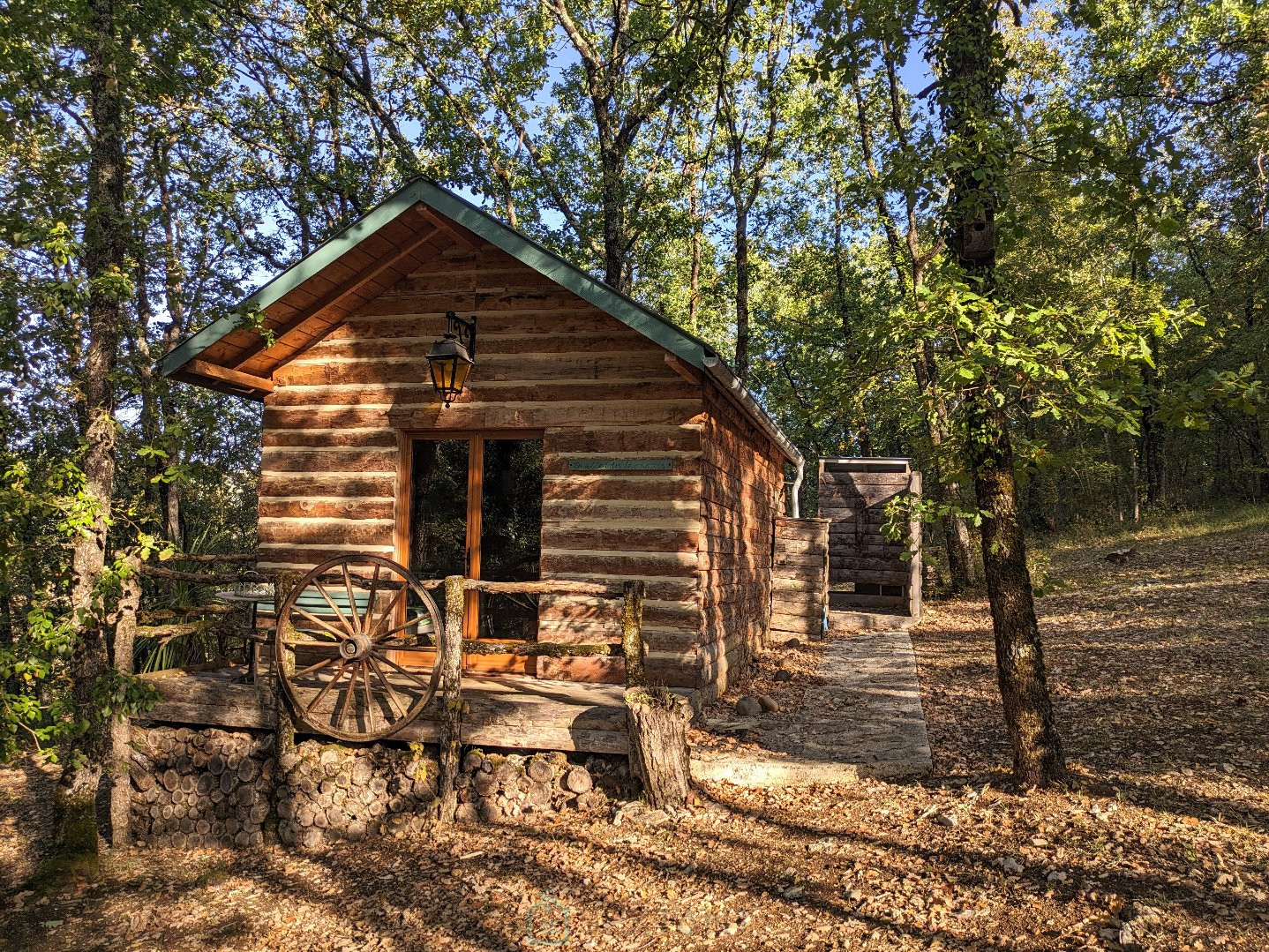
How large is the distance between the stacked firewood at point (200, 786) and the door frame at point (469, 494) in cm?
217

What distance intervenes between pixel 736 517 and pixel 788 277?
67.7 ft

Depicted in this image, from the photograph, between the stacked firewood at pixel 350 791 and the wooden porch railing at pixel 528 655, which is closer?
the wooden porch railing at pixel 528 655

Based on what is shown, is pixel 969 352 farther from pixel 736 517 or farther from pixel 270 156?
pixel 270 156

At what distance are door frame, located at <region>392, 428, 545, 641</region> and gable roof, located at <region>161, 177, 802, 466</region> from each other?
161 cm

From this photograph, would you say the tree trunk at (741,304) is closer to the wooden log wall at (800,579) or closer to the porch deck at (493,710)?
the wooden log wall at (800,579)

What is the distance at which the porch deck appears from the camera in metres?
5.97

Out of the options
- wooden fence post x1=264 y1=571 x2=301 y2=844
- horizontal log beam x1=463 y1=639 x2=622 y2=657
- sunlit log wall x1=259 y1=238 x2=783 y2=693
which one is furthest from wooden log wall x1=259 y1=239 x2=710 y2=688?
wooden fence post x1=264 y1=571 x2=301 y2=844

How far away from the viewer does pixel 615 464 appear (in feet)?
24.5

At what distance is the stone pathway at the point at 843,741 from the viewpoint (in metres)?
6.04

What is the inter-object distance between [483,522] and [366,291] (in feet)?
9.37

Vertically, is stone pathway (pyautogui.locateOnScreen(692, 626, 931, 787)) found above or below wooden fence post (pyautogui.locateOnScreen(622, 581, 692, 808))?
below

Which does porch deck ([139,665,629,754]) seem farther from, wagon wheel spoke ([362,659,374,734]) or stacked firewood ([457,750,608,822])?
wagon wheel spoke ([362,659,374,734])

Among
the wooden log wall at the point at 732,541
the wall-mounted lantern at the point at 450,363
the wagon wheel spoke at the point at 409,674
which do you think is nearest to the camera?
the wagon wheel spoke at the point at 409,674

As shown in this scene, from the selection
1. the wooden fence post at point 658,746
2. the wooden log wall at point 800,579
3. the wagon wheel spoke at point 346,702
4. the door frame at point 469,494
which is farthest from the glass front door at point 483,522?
the wooden log wall at point 800,579
